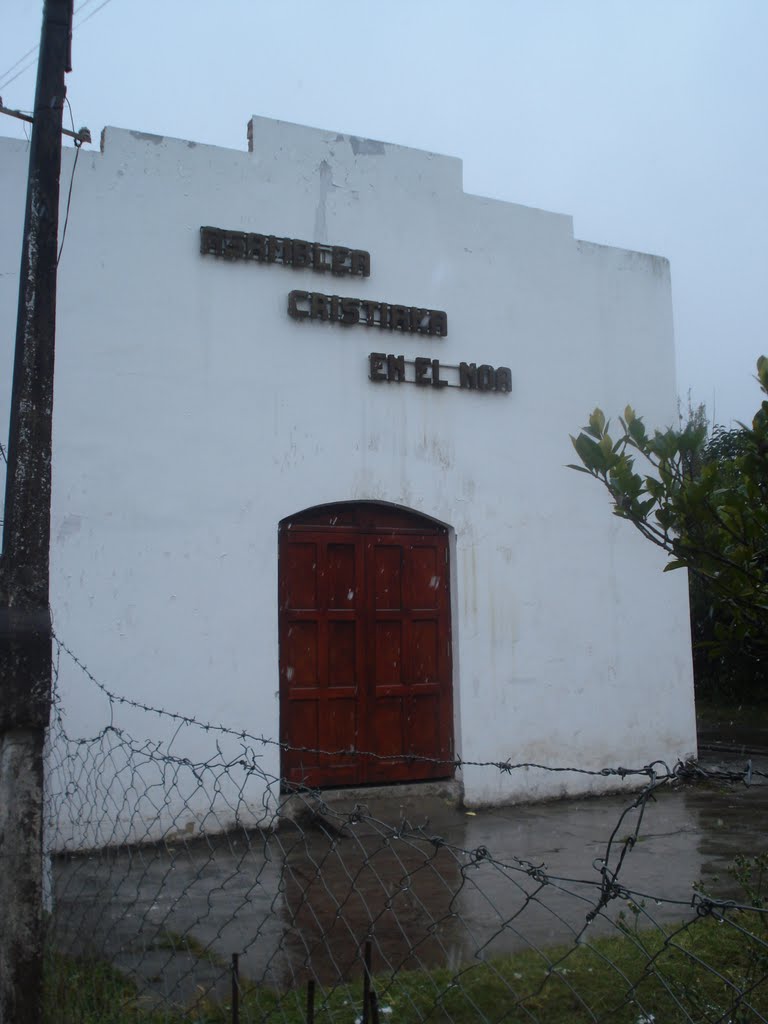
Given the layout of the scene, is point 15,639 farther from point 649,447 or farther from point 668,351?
point 668,351

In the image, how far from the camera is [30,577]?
10.7ft

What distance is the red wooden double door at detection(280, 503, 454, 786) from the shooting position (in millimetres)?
7520

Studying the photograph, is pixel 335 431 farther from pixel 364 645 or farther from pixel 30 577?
pixel 30 577

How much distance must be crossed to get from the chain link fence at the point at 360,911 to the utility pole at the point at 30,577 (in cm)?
45

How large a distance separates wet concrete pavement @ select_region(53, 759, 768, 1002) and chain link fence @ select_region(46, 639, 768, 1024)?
0.06ft

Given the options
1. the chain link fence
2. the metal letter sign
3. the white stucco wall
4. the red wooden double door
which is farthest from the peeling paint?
the chain link fence

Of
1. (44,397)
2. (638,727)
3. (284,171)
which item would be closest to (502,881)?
(638,727)

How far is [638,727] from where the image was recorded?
8.75 metres

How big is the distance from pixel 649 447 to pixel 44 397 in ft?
6.66

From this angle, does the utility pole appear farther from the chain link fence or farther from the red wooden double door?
the red wooden double door

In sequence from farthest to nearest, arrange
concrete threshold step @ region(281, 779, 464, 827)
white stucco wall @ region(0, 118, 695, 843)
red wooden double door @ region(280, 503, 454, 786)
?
red wooden double door @ region(280, 503, 454, 786)
concrete threshold step @ region(281, 779, 464, 827)
white stucco wall @ region(0, 118, 695, 843)

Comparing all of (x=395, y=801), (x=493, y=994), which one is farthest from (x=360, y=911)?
(x=395, y=801)

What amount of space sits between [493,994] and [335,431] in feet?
15.2

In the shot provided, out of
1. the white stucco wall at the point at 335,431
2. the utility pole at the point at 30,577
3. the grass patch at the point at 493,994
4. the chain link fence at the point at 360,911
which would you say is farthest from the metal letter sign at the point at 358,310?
the grass patch at the point at 493,994
